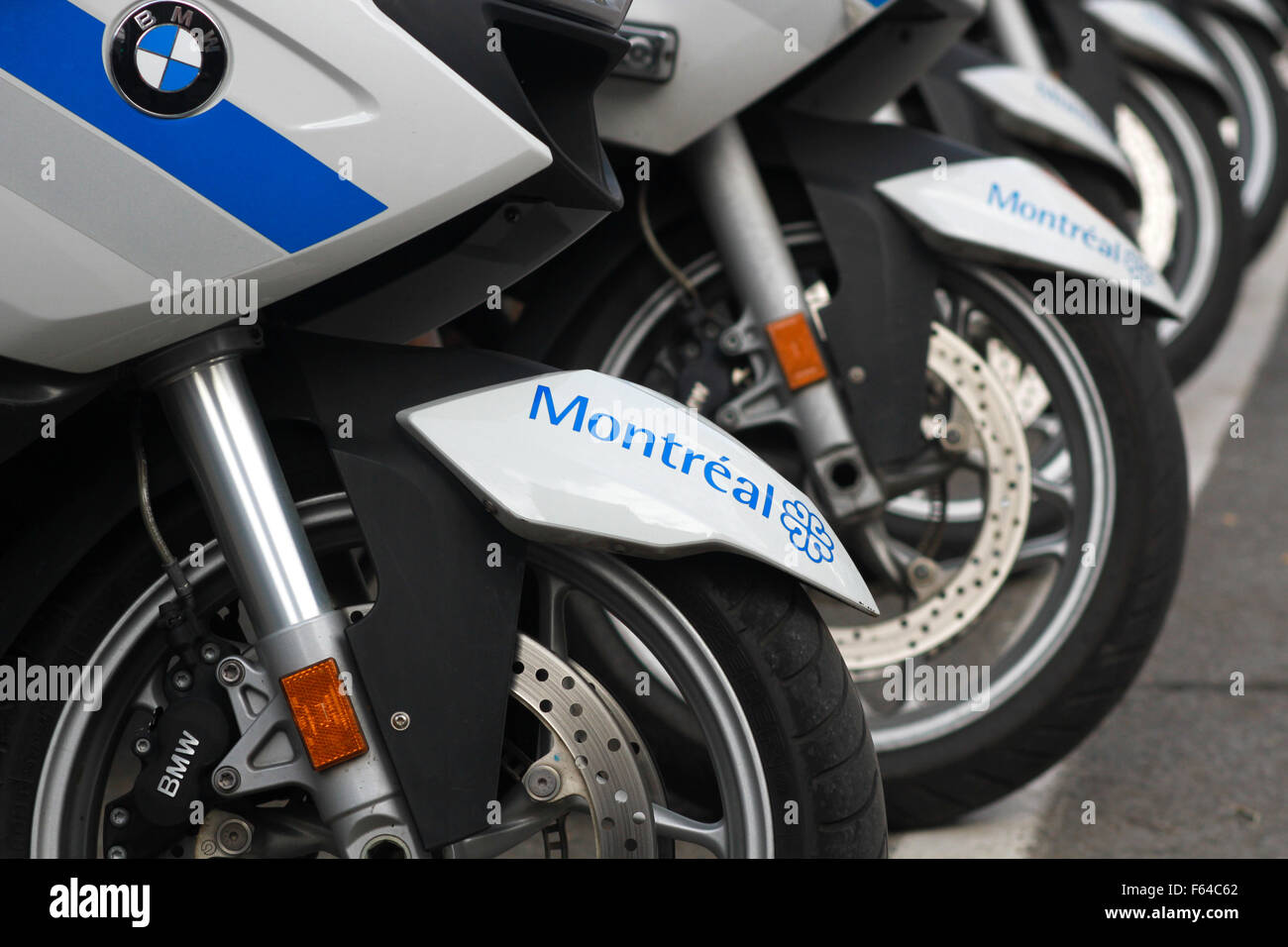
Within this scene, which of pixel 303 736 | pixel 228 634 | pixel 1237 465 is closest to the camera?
pixel 303 736

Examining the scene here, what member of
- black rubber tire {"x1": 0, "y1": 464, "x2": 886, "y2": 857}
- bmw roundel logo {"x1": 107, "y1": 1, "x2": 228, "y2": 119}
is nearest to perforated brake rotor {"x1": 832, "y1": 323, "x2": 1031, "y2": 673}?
black rubber tire {"x1": 0, "y1": 464, "x2": 886, "y2": 857}

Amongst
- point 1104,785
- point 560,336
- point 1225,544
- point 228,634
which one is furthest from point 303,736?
point 1225,544

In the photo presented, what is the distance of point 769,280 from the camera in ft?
7.39

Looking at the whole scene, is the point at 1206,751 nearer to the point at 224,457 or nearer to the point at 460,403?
the point at 460,403

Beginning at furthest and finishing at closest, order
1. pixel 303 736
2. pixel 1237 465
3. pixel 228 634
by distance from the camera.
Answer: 1. pixel 1237 465
2. pixel 228 634
3. pixel 303 736

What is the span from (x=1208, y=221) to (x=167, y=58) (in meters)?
3.66

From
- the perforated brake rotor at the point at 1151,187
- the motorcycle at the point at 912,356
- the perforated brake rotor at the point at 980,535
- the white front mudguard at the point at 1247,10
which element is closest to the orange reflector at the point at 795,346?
the motorcycle at the point at 912,356

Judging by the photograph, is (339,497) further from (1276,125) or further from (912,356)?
(1276,125)

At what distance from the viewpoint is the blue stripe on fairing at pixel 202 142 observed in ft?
4.56

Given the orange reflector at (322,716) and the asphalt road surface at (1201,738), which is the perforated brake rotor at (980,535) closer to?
the asphalt road surface at (1201,738)

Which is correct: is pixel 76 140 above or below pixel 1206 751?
above

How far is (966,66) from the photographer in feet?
9.94

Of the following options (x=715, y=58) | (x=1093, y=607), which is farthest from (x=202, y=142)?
(x=1093, y=607)
